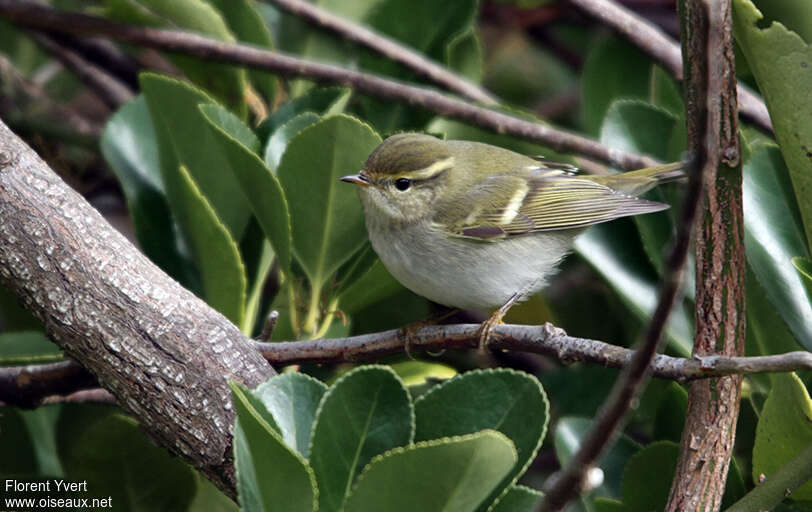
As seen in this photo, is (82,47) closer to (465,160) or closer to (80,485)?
(465,160)

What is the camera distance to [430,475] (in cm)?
130

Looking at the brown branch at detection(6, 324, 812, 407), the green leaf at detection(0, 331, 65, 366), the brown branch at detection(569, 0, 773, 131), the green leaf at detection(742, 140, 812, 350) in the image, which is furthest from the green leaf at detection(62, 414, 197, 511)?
the brown branch at detection(569, 0, 773, 131)

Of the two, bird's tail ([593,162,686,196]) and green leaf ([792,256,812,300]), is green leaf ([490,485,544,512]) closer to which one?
green leaf ([792,256,812,300])

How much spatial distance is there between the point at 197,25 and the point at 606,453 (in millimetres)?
1971

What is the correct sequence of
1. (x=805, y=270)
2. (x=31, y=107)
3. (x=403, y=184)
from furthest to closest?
1. (x=31, y=107)
2. (x=403, y=184)
3. (x=805, y=270)

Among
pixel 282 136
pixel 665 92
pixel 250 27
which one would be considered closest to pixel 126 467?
pixel 282 136

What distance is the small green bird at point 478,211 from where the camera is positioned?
2.51 m

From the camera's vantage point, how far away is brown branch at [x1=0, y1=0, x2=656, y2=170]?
2.77 m

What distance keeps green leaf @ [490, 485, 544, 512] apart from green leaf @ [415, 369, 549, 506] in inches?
3.1

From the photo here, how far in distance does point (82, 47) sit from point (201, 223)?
73.6 inches

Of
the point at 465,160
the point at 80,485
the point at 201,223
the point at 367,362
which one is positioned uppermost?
the point at 465,160

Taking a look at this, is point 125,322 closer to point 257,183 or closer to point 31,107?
point 257,183

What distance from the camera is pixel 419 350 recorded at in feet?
6.32

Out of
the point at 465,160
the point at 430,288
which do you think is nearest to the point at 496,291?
the point at 430,288
